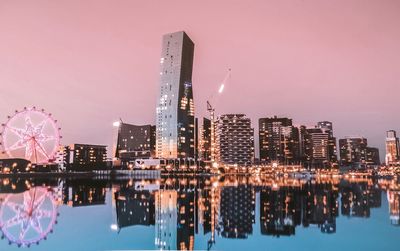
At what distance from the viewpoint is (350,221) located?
26406 millimetres

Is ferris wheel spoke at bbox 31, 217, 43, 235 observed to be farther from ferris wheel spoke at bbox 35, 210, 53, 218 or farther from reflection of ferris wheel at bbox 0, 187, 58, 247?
ferris wheel spoke at bbox 35, 210, 53, 218

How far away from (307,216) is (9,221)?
21736mm

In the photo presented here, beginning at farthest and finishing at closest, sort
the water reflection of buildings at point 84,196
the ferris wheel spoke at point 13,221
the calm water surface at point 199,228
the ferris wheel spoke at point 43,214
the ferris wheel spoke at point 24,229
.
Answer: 1. the water reflection of buildings at point 84,196
2. the ferris wheel spoke at point 43,214
3. the ferris wheel spoke at point 13,221
4. the ferris wheel spoke at point 24,229
5. the calm water surface at point 199,228

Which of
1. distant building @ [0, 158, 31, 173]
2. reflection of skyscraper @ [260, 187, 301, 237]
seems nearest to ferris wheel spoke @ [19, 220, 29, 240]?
reflection of skyscraper @ [260, 187, 301, 237]

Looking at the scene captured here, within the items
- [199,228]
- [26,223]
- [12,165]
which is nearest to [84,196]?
[26,223]

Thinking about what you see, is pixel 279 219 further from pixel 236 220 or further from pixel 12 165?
pixel 12 165

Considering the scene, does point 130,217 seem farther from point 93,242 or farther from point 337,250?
point 337,250

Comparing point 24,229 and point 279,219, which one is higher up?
point 279,219

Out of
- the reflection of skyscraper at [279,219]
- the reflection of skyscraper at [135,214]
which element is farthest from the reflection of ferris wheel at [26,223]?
the reflection of skyscraper at [279,219]

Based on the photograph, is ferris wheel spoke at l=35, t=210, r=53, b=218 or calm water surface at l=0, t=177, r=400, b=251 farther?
ferris wheel spoke at l=35, t=210, r=53, b=218

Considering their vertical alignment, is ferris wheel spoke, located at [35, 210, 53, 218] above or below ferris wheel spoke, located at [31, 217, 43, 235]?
above

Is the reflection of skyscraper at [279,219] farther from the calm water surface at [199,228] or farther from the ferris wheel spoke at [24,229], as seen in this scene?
the ferris wheel spoke at [24,229]

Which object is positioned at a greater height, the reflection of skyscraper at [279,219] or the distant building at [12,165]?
the distant building at [12,165]

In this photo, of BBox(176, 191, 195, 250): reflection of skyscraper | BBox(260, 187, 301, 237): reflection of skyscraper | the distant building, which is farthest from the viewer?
the distant building
